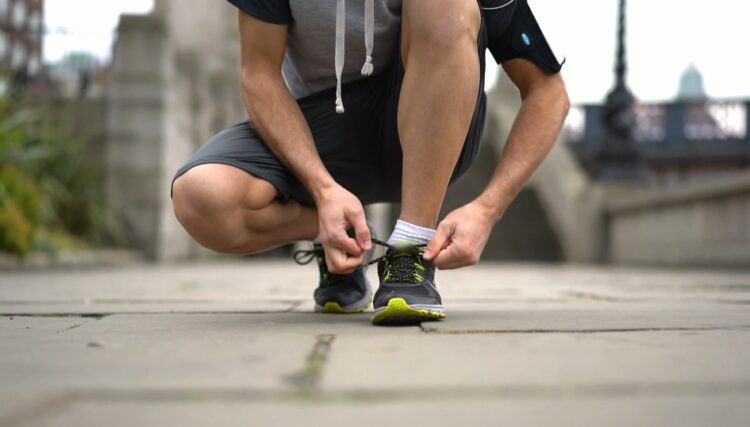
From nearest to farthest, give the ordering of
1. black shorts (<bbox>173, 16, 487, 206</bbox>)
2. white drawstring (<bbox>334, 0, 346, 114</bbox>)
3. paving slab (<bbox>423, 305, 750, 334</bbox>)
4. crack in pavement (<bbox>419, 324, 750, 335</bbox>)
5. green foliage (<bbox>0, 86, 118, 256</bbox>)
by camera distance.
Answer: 1. crack in pavement (<bbox>419, 324, 750, 335</bbox>)
2. paving slab (<bbox>423, 305, 750, 334</bbox>)
3. white drawstring (<bbox>334, 0, 346, 114</bbox>)
4. black shorts (<bbox>173, 16, 487, 206</bbox>)
5. green foliage (<bbox>0, 86, 118, 256</bbox>)

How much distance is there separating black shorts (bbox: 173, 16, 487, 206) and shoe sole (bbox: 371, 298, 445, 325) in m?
0.53

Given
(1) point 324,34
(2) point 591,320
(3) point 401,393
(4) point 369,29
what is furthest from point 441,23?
(3) point 401,393

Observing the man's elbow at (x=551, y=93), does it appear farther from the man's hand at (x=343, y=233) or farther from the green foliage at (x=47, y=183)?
the green foliage at (x=47, y=183)

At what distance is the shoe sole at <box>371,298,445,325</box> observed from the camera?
6.00 feet

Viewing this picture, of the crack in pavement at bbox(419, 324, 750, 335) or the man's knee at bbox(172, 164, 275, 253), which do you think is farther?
the man's knee at bbox(172, 164, 275, 253)

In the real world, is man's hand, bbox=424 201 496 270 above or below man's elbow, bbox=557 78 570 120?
below

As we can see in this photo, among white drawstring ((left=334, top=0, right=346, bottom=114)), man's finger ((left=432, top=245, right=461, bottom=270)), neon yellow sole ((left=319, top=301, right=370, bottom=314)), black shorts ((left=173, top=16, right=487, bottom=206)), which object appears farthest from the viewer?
neon yellow sole ((left=319, top=301, right=370, bottom=314))

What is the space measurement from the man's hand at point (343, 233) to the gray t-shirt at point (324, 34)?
0.50 meters

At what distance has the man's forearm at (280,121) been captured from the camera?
204 cm

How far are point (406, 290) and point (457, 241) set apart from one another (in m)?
0.17

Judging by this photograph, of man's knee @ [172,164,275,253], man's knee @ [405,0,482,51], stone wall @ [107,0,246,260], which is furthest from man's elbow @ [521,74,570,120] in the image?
stone wall @ [107,0,246,260]

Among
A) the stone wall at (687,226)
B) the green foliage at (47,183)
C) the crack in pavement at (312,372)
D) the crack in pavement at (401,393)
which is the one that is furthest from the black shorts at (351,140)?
the stone wall at (687,226)

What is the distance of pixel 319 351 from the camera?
138cm

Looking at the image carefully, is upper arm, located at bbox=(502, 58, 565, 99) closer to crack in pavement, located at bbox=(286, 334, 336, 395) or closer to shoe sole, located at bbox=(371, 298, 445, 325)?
shoe sole, located at bbox=(371, 298, 445, 325)
